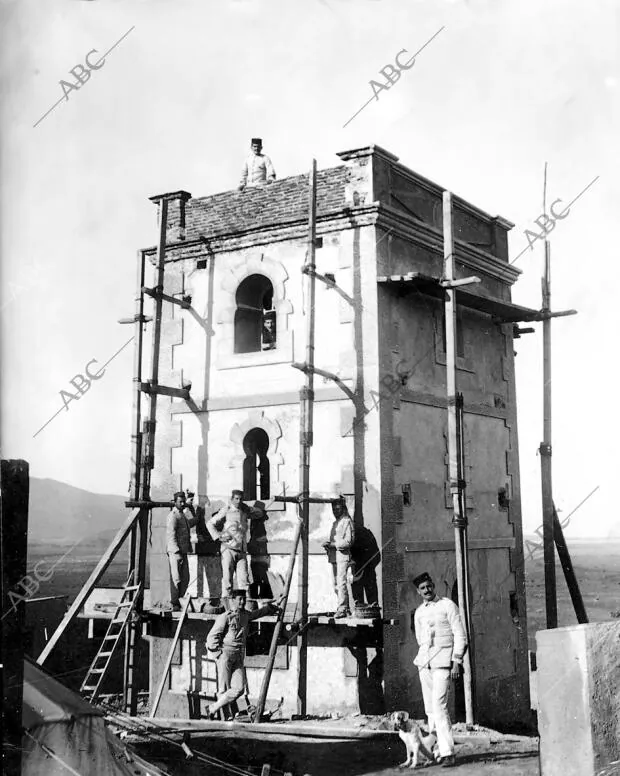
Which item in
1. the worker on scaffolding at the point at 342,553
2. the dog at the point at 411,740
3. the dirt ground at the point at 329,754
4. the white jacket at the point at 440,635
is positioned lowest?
the dirt ground at the point at 329,754

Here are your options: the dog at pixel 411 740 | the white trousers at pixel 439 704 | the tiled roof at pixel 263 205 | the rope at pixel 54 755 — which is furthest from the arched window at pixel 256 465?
the rope at pixel 54 755

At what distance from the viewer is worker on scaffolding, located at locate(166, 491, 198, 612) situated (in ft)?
51.9

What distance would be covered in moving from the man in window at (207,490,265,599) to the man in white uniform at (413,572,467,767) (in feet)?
16.7

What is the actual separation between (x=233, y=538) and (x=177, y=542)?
1539mm

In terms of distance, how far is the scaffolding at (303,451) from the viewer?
45.3 feet

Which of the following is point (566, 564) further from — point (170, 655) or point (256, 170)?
point (256, 170)

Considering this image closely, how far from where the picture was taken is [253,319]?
1694 centimetres

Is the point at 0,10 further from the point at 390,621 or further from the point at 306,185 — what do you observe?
the point at 390,621

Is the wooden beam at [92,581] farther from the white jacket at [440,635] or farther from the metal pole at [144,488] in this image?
the white jacket at [440,635]

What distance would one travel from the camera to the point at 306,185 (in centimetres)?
1628

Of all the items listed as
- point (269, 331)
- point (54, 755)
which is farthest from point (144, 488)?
point (54, 755)

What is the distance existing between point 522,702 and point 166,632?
25.3ft

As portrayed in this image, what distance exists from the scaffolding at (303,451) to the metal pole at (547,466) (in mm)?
23

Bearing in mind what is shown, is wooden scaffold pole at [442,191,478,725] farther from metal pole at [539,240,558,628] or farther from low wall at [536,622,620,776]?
low wall at [536,622,620,776]
